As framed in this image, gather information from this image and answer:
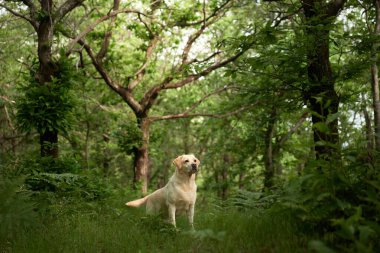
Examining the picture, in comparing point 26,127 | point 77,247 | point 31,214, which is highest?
point 26,127

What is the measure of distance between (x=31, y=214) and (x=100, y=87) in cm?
1502

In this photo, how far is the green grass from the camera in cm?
401

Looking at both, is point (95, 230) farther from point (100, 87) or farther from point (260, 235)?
point (100, 87)

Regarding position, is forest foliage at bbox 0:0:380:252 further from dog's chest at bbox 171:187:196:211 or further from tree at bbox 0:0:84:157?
dog's chest at bbox 171:187:196:211

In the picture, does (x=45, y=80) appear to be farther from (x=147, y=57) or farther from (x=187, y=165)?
(x=147, y=57)

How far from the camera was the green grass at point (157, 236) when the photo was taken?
4.01 m

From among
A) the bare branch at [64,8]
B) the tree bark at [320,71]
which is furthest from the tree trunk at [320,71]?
the bare branch at [64,8]

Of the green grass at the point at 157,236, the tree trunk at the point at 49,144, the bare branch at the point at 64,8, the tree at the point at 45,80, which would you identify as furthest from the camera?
the bare branch at the point at 64,8

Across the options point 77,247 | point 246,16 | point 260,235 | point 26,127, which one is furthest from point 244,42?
point 246,16

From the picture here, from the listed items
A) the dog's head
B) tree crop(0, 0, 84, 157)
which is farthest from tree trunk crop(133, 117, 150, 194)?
the dog's head

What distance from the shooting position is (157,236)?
Result: 5.23 m

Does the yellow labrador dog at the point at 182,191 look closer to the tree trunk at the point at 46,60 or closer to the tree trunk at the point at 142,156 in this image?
the tree trunk at the point at 46,60

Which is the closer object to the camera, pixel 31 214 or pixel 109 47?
pixel 31 214

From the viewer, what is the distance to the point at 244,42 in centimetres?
607
